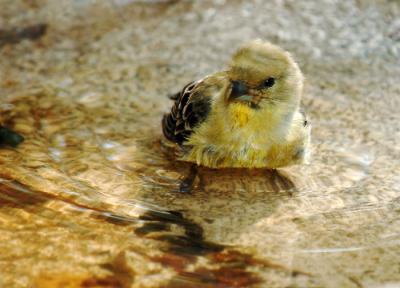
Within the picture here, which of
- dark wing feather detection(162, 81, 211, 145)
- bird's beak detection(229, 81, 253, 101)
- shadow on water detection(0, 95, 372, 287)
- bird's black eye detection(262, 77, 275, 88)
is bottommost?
shadow on water detection(0, 95, 372, 287)

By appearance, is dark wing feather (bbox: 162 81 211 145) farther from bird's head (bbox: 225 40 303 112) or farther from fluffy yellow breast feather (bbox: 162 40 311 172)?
bird's head (bbox: 225 40 303 112)

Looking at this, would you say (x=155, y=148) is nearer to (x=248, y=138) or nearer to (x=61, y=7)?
(x=248, y=138)

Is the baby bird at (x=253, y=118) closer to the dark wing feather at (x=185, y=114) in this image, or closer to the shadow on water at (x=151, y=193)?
the dark wing feather at (x=185, y=114)

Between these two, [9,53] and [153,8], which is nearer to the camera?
[9,53]

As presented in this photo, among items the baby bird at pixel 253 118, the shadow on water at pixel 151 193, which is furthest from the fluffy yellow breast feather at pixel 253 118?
the shadow on water at pixel 151 193

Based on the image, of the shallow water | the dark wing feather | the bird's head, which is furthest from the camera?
the dark wing feather

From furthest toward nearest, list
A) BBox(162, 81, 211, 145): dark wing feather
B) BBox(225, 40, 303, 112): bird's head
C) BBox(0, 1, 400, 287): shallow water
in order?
1. BBox(162, 81, 211, 145): dark wing feather
2. BBox(225, 40, 303, 112): bird's head
3. BBox(0, 1, 400, 287): shallow water

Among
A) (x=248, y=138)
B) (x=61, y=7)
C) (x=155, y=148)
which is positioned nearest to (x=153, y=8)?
(x=61, y=7)

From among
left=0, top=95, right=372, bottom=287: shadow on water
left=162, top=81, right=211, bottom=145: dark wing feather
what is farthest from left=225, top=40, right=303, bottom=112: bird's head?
left=0, top=95, right=372, bottom=287: shadow on water
